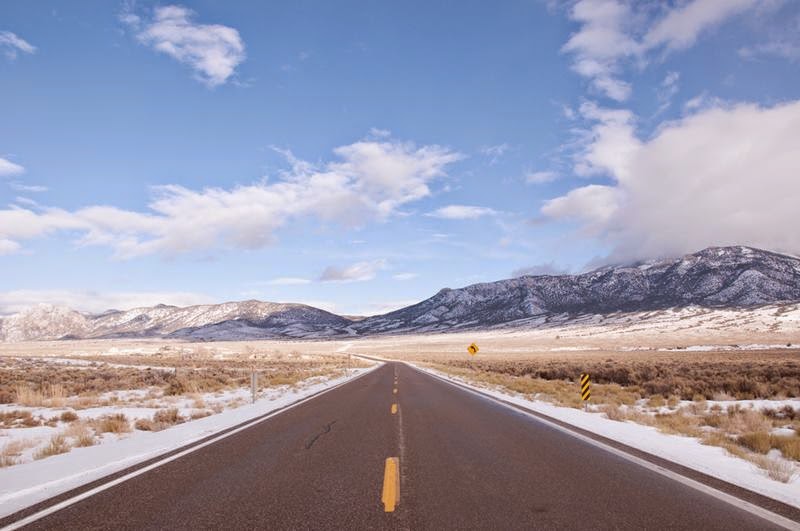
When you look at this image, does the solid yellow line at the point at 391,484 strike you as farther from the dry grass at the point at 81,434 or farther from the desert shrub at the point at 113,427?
the desert shrub at the point at 113,427

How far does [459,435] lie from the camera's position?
10859 millimetres

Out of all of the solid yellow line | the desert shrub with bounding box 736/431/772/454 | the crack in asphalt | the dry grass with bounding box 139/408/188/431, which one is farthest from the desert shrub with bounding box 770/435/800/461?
the dry grass with bounding box 139/408/188/431

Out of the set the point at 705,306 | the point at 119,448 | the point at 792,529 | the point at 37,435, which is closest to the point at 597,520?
the point at 792,529

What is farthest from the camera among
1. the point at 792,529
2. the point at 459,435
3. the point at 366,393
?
the point at 366,393

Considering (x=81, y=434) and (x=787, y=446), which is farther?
(x=81, y=434)

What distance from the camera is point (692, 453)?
366 inches

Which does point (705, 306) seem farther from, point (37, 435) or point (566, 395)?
point (37, 435)

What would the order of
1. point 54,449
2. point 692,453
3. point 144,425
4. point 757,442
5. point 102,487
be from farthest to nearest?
point 144,425 → point 757,442 → point 54,449 → point 692,453 → point 102,487

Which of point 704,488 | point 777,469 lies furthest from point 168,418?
point 777,469

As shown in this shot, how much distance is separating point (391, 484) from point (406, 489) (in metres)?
0.30

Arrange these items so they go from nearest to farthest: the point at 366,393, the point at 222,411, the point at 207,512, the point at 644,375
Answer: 1. the point at 207,512
2. the point at 222,411
3. the point at 366,393
4. the point at 644,375

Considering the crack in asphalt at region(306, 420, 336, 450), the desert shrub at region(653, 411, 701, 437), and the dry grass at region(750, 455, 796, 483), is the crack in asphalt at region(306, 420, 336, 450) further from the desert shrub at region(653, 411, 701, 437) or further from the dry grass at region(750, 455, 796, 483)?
the desert shrub at region(653, 411, 701, 437)

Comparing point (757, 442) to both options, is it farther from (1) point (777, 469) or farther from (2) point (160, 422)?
(2) point (160, 422)

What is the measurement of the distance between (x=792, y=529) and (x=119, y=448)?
10.1m
